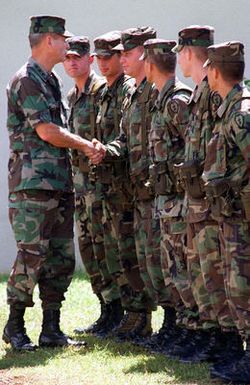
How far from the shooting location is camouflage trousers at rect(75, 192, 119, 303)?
9.15 meters

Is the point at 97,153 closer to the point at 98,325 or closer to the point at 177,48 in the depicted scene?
the point at 177,48

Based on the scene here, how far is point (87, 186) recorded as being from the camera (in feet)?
30.1

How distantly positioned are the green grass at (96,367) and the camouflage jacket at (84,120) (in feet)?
3.92

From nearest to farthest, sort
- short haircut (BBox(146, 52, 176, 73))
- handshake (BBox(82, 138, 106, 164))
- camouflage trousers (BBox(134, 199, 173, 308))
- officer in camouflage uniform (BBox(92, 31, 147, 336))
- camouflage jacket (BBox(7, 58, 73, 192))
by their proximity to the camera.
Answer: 1. short haircut (BBox(146, 52, 176, 73))
2. camouflage trousers (BBox(134, 199, 173, 308))
3. camouflage jacket (BBox(7, 58, 73, 192))
4. handshake (BBox(82, 138, 106, 164))
5. officer in camouflage uniform (BBox(92, 31, 147, 336))

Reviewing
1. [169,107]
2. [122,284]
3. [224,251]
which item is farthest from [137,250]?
[224,251]

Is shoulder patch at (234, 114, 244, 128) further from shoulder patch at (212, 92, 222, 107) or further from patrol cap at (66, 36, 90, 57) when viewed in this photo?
patrol cap at (66, 36, 90, 57)

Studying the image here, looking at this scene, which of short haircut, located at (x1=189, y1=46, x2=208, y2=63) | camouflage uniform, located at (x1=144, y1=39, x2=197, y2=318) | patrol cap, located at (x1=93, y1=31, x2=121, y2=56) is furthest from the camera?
patrol cap, located at (x1=93, y1=31, x2=121, y2=56)

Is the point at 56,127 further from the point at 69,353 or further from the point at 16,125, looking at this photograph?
the point at 69,353

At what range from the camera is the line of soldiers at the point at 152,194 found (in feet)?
22.3

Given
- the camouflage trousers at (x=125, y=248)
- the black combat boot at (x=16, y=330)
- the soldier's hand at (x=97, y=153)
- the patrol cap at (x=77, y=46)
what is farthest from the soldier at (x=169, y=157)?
the patrol cap at (x=77, y=46)

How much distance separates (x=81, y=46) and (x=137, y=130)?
126cm

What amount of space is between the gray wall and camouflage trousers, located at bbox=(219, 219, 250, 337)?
579 centimetres

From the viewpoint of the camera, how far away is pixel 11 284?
841 centimetres

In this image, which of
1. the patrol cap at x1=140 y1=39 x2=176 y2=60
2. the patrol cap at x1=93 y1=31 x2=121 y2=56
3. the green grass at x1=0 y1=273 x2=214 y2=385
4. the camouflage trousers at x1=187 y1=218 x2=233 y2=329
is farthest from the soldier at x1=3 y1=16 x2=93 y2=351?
the camouflage trousers at x1=187 y1=218 x2=233 y2=329
